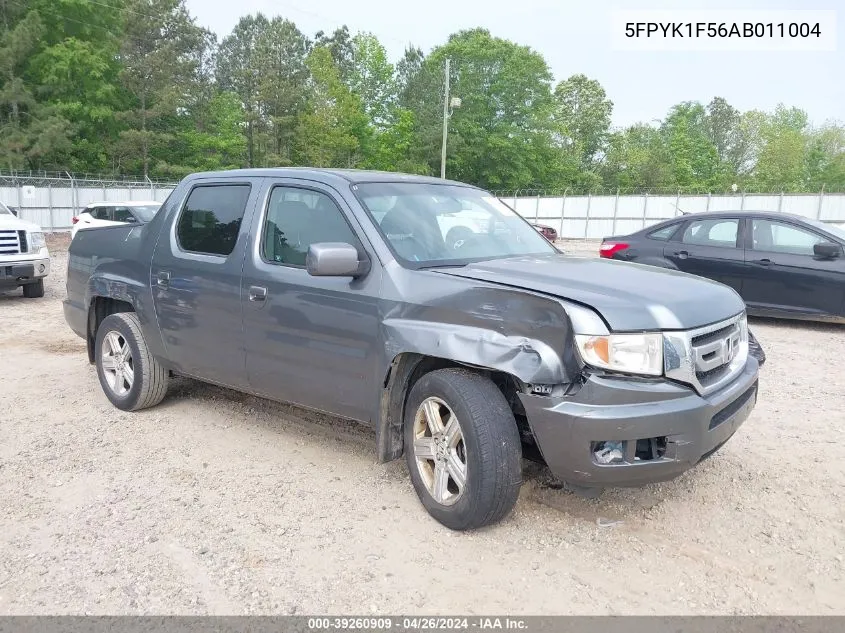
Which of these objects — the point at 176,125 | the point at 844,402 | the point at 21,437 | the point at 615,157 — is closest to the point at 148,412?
the point at 21,437

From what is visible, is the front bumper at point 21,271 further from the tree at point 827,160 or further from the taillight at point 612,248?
the tree at point 827,160

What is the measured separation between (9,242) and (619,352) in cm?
1051

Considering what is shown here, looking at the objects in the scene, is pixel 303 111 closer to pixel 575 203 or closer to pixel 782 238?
pixel 575 203

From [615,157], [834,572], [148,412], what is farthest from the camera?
[615,157]

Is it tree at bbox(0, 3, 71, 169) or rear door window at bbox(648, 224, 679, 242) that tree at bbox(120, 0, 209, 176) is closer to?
tree at bbox(0, 3, 71, 169)

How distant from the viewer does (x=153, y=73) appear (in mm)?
44812

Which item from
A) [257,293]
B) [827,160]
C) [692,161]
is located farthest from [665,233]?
[827,160]

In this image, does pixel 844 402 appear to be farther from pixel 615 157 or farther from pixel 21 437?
pixel 615 157

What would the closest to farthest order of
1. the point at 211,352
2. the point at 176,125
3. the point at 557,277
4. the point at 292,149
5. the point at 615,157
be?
the point at 557,277, the point at 211,352, the point at 176,125, the point at 292,149, the point at 615,157

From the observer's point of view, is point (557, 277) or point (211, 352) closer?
point (557, 277)

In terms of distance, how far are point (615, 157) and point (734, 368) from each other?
224 feet

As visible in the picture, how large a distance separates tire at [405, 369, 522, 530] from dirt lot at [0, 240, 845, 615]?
0.58 ft

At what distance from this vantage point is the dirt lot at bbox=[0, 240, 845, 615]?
2.86 meters

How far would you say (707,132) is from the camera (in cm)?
8262
